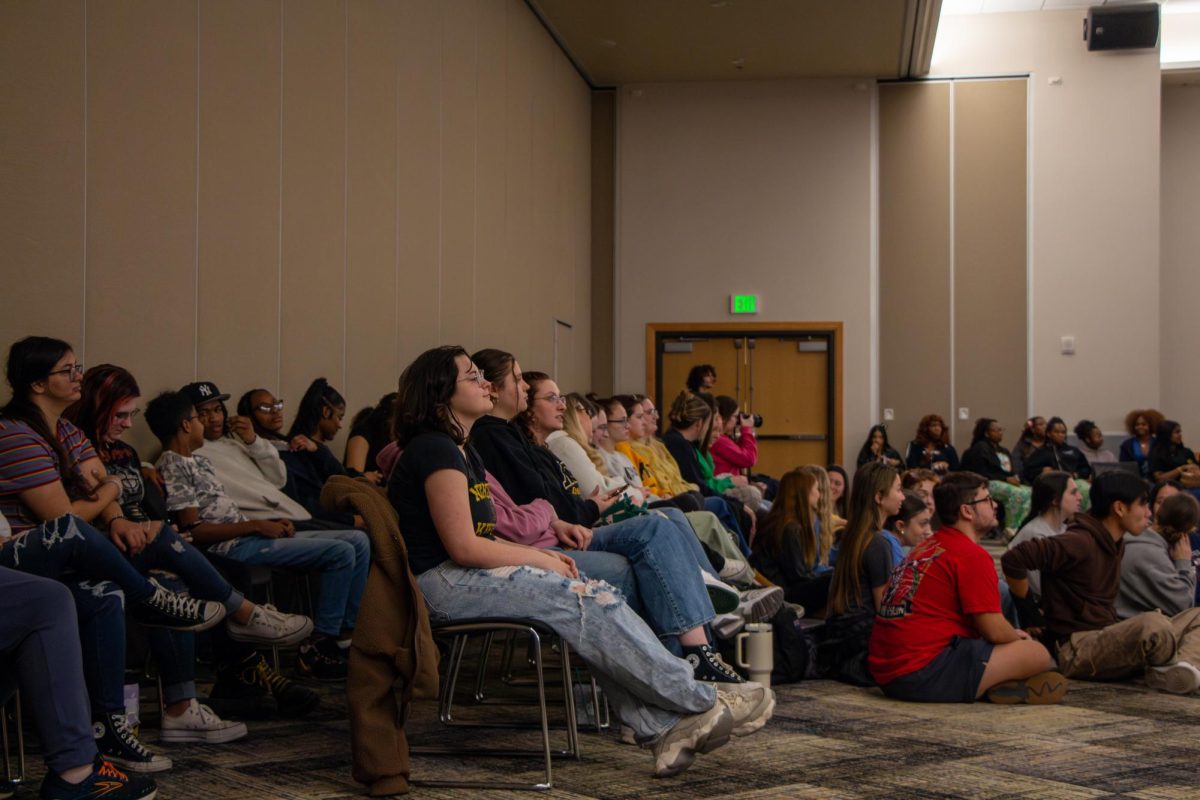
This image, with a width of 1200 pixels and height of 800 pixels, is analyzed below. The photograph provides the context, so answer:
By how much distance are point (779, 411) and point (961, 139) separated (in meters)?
3.23

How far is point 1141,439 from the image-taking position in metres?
11.9

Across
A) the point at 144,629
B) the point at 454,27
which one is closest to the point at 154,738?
the point at 144,629

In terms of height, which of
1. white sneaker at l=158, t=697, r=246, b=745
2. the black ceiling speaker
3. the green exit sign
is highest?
the black ceiling speaker

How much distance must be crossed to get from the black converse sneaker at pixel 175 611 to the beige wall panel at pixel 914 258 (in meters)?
9.74

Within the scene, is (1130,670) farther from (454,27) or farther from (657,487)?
(454,27)

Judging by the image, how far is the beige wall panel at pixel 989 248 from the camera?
489 inches

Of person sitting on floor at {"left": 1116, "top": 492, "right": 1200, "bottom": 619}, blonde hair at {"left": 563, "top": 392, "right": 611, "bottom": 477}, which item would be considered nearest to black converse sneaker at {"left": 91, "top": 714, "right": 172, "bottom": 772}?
blonde hair at {"left": 563, "top": 392, "right": 611, "bottom": 477}

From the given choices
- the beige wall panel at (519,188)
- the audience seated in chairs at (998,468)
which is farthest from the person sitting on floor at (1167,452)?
the beige wall panel at (519,188)

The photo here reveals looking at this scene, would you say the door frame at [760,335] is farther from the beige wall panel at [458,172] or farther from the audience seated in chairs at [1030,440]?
the beige wall panel at [458,172]

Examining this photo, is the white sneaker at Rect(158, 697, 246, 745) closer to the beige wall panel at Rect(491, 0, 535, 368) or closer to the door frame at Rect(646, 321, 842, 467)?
the beige wall panel at Rect(491, 0, 535, 368)

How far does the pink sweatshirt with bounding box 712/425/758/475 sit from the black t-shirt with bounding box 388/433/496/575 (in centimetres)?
519

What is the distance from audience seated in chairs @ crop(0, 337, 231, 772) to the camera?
9.89 feet

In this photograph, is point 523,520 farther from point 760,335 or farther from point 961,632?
point 760,335

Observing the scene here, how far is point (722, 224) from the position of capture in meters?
12.6
